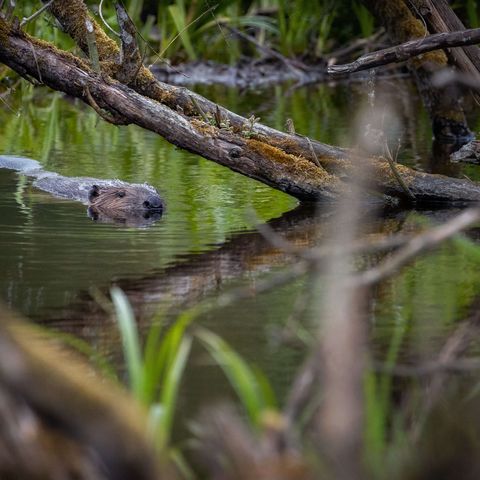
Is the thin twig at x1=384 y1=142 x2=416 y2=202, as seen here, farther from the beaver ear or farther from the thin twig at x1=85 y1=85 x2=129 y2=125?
the beaver ear

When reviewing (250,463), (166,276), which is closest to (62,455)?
(250,463)

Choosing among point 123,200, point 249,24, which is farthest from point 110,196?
point 249,24

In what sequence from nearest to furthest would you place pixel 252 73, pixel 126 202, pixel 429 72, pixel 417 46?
1. pixel 417 46
2. pixel 126 202
3. pixel 429 72
4. pixel 252 73

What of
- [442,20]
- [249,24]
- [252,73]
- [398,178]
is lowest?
[398,178]

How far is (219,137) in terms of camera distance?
22.3 ft

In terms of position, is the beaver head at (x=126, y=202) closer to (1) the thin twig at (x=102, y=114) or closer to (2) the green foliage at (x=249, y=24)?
(1) the thin twig at (x=102, y=114)

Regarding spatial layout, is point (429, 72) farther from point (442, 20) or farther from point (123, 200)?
point (123, 200)

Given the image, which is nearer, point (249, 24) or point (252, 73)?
point (249, 24)

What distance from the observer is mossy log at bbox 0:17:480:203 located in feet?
22.0

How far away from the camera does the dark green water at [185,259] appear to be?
407cm

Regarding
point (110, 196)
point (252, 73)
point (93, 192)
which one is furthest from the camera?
point (252, 73)

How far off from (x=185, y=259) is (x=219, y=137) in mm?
1428

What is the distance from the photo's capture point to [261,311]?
14.5 ft

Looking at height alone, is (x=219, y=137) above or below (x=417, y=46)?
below
